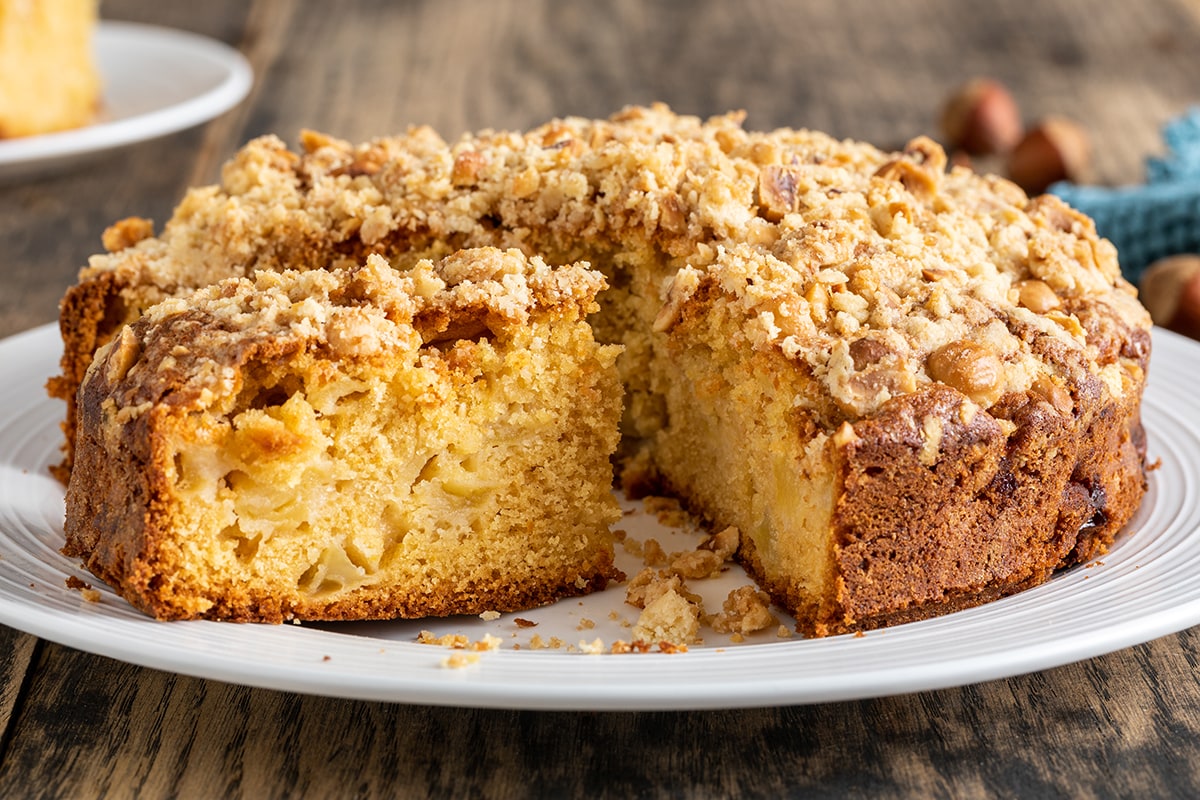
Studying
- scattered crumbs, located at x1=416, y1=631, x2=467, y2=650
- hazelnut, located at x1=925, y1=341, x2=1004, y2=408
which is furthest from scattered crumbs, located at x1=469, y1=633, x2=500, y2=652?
hazelnut, located at x1=925, y1=341, x2=1004, y2=408

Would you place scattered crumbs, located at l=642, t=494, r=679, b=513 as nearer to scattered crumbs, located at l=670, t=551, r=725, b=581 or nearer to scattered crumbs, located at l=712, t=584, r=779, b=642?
scattered crumbs, located at l=670, t=551, r=725, b=581

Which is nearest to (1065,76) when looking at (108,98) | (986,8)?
(986,8)

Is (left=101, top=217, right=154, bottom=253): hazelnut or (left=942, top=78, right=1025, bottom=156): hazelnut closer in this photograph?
(left=101, top=217, right=154, bottom=253): hazelnut

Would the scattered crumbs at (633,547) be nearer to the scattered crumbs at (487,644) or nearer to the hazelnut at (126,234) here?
the scattered crumbs at (487,644)

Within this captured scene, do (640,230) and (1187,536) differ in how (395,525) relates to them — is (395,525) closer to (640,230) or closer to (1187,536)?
(640,230)

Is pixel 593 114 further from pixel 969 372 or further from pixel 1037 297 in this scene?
pixel 969 372

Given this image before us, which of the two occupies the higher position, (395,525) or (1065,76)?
(395,525)
